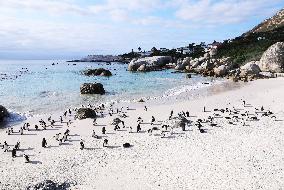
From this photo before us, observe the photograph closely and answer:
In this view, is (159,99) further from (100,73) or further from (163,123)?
(100,73)

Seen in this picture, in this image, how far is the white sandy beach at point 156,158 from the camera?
758 inches

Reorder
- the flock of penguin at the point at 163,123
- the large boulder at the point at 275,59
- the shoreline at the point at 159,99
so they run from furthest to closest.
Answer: the large boulder at the point at 275,59, the shoreline at the point at 159,99, the flock of penguin at the point at 163,123

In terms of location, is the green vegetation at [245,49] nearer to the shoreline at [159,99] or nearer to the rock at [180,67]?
the rock at [180,67]

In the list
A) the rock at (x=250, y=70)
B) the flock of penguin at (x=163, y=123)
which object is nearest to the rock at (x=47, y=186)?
the flock of penguin at (x=163, y=123)

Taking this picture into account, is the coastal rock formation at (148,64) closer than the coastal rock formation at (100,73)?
No

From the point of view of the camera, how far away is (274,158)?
869 inches

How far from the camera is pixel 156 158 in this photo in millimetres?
22609

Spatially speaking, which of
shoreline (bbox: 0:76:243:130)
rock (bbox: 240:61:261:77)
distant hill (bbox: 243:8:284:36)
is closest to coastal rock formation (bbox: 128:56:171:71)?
rock (bbox: 240:61:261:77)

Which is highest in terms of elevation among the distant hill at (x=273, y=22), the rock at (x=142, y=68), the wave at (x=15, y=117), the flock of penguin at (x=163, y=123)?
the distant hill at (x=273, y=22)

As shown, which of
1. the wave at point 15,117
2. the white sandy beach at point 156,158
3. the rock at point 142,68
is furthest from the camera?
the rock at point 142,68

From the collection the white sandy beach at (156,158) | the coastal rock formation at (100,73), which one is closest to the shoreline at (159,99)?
the white sandy beach at (156,158)

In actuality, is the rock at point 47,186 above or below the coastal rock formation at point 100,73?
below

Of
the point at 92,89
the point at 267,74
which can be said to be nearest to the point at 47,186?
the point at 92,89

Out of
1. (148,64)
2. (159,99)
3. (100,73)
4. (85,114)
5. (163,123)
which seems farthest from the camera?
(148,64)
